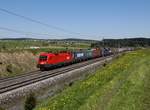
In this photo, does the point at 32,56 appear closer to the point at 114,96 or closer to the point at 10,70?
the point at 10,70

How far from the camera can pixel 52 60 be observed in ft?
186

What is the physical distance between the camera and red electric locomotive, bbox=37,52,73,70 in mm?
54938

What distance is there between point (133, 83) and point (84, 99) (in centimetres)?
883

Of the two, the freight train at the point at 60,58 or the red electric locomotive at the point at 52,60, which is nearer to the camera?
the red electric locomotive at the point at 52,60

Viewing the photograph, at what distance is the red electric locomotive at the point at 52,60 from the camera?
5494 cm

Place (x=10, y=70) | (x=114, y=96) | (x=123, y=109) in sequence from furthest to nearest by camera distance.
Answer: (x=10, y=70), (x=114, y=96), (x=123, y=109)

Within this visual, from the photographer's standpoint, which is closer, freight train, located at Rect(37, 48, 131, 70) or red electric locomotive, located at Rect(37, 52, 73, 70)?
red electric locomotive, located at Rect(37, 52, 73, 70)

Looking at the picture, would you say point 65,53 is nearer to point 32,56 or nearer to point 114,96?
point 32,56

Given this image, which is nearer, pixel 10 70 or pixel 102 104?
pixel 102 104

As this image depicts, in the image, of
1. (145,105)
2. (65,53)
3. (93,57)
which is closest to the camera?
(145,105)

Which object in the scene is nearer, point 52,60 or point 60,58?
point 52,60

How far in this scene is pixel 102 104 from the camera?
18375 millimetres

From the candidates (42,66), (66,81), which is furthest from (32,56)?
(66,81)

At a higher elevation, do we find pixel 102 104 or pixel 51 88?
pixel 102 104
